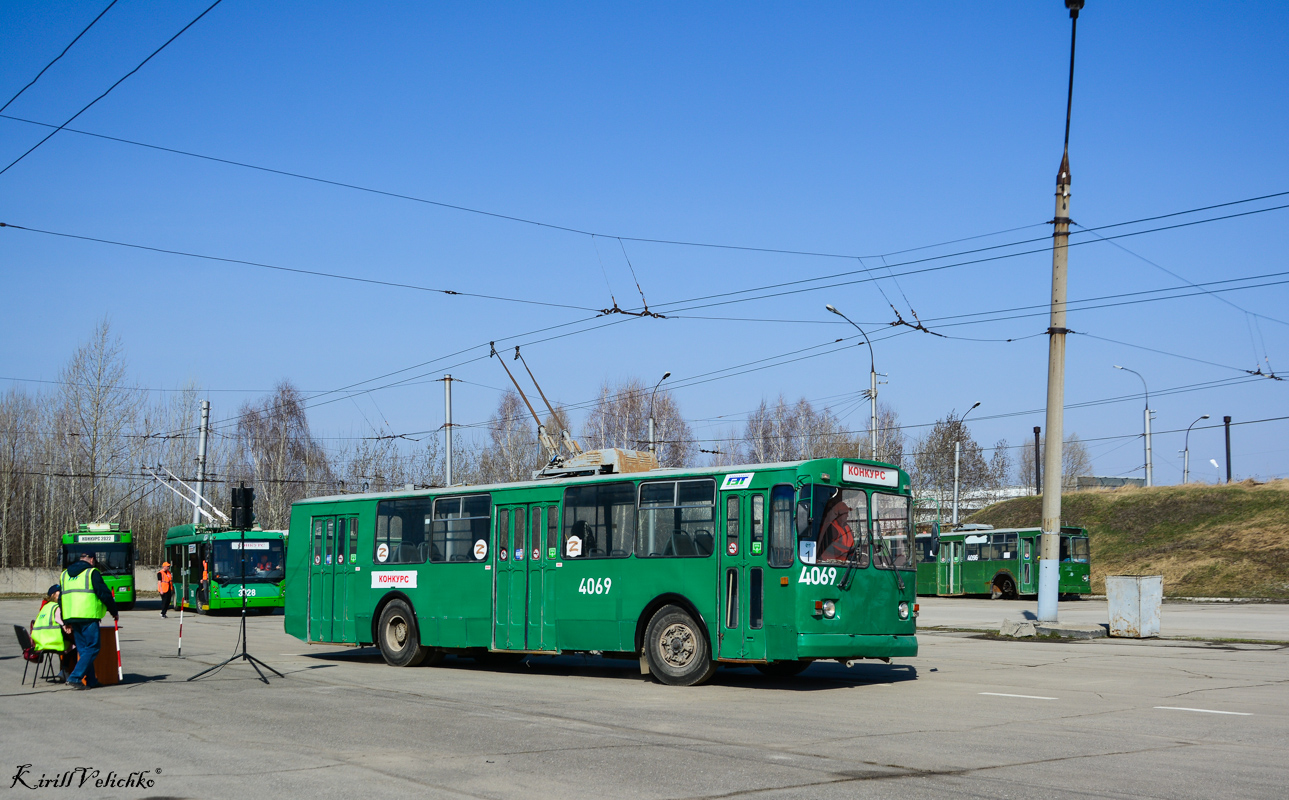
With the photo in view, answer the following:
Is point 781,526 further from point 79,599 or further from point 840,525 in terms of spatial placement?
point 79,599

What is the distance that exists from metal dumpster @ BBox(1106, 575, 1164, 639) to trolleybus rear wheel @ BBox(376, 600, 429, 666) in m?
13.6

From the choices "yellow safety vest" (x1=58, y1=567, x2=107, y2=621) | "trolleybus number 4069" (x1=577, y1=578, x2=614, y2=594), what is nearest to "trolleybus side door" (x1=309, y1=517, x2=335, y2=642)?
"yellow safety vest" (x1=58, y1=567, x2=107, y2=621)

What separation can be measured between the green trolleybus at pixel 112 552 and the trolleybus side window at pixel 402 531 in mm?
27220

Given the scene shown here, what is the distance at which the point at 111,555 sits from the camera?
42438mm

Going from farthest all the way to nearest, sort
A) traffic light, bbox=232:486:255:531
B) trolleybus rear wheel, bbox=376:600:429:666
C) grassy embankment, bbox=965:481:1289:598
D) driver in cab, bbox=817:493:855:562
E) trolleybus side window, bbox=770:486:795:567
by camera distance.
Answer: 1. grassy embankment, bbox=965:481:1289:598
2. trolleybus rear wheel, bbox=376:600:429:666
3. traffic light, bbox=232:486:255:531
4. driver in cab, bbox=817:493:855:562
5. trolleybus side window, bbox=770:486:795:567

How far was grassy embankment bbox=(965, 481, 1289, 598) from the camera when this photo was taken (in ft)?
162

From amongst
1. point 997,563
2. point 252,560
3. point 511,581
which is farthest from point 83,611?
point 997,563

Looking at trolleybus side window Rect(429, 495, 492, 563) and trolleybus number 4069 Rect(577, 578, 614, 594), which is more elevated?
trolleybus side window Rect(429, 495, 492, 563)

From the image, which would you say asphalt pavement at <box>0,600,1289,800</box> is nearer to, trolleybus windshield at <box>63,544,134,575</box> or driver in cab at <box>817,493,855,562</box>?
driver in cab at <box>817,493,855,562</box>

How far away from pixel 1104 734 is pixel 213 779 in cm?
720

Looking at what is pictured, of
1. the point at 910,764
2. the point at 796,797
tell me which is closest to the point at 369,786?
the point at 796,797

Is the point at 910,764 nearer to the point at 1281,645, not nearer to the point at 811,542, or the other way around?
the point at 811,542

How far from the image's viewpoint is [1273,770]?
26.9 ft

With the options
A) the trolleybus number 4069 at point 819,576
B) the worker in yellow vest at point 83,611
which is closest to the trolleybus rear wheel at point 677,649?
the trolleybus number 4069 at point 819,576
